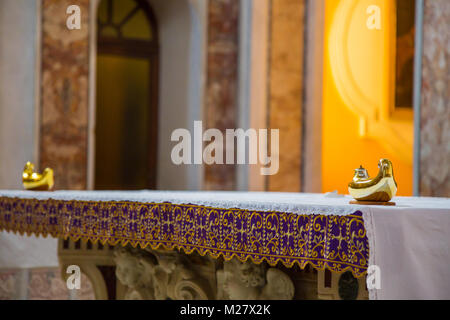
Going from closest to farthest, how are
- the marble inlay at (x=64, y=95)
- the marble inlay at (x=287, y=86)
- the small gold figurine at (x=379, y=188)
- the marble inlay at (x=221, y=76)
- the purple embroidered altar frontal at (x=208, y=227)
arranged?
the purple embroidered altar frontal at (x=208, y=227) → the small gold figurine at (x=379, y=188) → the marble inlay at (x=64, y=95) → the marble inlay at (x=287, y=86) → the marble inlay at (x=221, y=76)

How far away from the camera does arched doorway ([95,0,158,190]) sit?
934 centimetres

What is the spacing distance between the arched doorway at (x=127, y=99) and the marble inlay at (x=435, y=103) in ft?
14.7

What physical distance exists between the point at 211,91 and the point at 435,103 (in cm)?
358

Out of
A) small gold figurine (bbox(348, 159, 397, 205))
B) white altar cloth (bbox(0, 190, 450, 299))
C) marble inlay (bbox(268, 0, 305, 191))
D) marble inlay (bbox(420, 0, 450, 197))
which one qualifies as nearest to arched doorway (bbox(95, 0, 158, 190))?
marble inlay (bbox(268, 0, 305, 191))

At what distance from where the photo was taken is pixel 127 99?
384 inches

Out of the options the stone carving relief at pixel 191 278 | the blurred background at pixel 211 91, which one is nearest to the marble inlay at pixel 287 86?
the blurred background at pixel 211 91

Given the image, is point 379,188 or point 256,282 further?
point 256,282

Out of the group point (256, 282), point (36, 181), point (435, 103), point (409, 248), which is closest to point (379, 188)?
point (409, 248)

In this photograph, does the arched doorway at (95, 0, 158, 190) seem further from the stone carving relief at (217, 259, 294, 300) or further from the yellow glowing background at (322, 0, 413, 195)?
the stone carving relief at (217, 259, 294, 300)

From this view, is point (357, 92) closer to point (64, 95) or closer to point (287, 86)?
point (287, 86)

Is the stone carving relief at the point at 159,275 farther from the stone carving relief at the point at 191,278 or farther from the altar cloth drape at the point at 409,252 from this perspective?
the altar cloth drape at the point at 409,252

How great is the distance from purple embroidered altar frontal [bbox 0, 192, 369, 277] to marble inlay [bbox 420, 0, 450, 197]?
253 cm

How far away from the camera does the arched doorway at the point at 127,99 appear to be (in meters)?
9.34

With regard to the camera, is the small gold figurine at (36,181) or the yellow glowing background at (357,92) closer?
the small gold figurine at (36,181)
